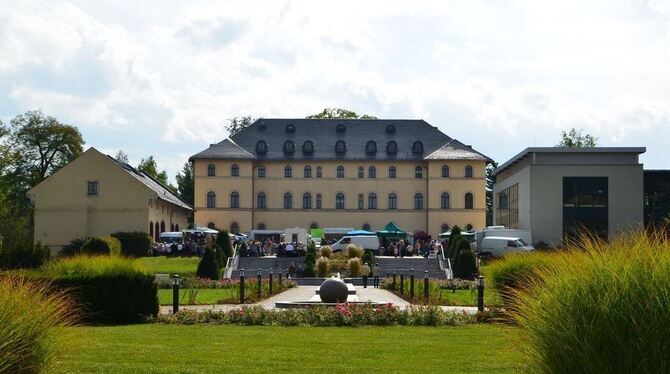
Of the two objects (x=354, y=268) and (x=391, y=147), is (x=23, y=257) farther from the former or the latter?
(x=391, y=147)

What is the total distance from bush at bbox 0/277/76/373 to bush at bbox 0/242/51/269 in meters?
27.1

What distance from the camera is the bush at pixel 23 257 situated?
3638 cm

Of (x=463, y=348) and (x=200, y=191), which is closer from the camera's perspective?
(x=463, y=348)

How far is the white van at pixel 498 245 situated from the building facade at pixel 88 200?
2870 centimetres

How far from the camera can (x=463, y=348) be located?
17.1 m

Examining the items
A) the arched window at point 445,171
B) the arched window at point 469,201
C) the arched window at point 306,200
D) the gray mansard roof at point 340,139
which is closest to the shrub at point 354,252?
the gray mansard roof at point 340,139

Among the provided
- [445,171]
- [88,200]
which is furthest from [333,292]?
[445,171]

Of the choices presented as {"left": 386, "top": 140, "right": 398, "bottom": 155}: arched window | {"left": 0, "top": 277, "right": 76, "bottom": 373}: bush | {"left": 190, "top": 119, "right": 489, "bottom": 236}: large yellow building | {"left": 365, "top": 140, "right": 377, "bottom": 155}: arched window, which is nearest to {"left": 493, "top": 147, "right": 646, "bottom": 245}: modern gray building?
{"left": 190, "top": 119, "right": 489, "bottom": 236}: large yellow building

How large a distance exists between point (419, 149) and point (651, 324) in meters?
96.1

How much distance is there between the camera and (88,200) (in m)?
82.0

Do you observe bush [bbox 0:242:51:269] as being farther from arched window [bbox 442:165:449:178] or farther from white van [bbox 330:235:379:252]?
arched window [bbox 442:165:449:178]

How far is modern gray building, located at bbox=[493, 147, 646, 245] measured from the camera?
70.0m

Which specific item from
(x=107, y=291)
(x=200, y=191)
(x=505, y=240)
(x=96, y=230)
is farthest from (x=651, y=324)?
(x=200, y=191)

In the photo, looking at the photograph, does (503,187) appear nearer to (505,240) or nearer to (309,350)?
(505,240)
